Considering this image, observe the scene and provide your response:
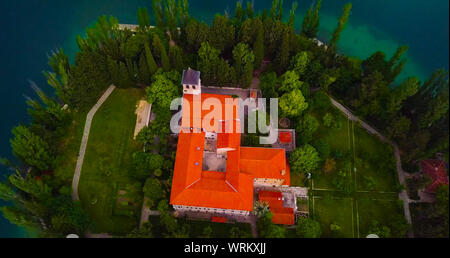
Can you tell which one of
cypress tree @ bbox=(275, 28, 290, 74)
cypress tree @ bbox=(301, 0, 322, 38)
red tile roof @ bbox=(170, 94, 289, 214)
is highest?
cypress tree @ bbox=(301, 0, 322, 38)

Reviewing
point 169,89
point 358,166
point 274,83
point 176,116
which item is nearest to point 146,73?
point 169,89

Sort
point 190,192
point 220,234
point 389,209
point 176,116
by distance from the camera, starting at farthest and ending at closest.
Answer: point 176,116 → point 389,209 → point 220,234 → point 190,192

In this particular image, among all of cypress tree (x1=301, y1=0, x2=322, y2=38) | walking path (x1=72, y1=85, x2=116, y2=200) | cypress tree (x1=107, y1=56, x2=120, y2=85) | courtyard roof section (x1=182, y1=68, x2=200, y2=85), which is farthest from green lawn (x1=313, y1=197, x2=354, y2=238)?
cypress tree (x1=107, y1=56, x2=120, y2=85)

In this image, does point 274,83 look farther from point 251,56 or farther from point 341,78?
point 341,78

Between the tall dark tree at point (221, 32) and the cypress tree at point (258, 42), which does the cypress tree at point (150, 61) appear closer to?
the tall dark tree at point (221, 32)

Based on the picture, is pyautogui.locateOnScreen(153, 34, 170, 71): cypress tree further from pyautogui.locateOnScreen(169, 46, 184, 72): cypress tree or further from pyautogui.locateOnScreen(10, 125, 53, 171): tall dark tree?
pyautogui.locateOnScreen(10, 125, 53, 171): tall dark tree

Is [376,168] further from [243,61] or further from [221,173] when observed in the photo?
[243,61]

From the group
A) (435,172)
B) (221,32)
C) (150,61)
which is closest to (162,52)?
(150,61)
